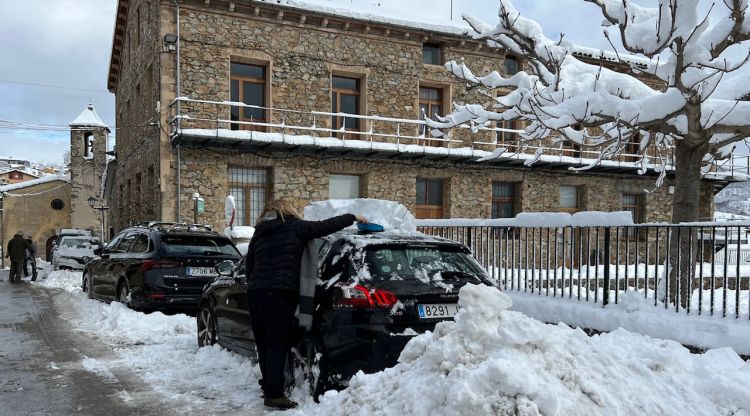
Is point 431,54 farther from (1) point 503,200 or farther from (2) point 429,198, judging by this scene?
(1) point 503,200

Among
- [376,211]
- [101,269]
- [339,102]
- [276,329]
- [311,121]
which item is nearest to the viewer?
[276,329]

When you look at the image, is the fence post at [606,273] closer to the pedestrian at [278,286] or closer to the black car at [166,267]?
the pedestrian at [278,286]

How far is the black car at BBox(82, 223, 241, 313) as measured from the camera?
8844 millimetres

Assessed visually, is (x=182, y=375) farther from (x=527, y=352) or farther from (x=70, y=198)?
(x=70, y=198)

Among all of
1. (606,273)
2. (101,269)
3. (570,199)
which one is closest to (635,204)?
(570,199)

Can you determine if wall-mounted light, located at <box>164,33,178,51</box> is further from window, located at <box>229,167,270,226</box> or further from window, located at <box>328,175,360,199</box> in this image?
window, located at <box>328,175,360,199</box>

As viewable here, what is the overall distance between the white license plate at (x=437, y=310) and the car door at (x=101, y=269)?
826cm

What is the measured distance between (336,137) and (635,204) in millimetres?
13712

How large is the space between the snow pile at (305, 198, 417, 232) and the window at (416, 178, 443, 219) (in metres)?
10.3

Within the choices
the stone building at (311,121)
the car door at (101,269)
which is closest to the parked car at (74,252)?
the stone building at (311,121)

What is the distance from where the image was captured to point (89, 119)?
4169cm

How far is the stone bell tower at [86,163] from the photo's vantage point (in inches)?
1613

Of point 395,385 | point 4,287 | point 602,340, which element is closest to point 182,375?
point 395,385

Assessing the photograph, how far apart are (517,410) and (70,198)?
46.6 m
